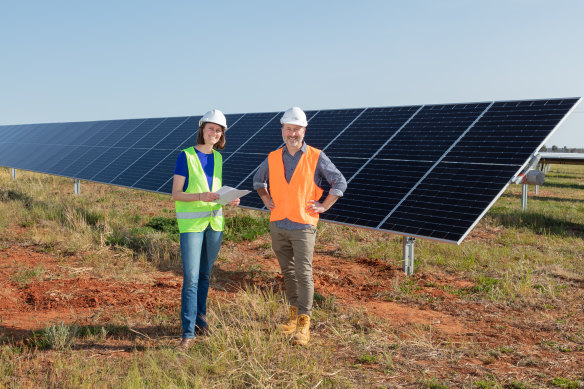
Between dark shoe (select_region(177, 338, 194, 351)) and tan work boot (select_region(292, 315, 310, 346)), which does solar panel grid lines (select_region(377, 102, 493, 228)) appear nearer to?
tan work boot (select_region(292, 315, 310, 346))

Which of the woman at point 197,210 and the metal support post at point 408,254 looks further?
the metal support post at point 408,254

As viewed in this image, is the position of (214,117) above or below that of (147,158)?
below

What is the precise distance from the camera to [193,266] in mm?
5672

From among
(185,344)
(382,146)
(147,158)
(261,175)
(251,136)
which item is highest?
(251,136)

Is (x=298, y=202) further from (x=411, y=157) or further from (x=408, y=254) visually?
(x=411, y=157)

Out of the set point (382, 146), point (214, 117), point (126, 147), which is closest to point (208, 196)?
point (214, 117)

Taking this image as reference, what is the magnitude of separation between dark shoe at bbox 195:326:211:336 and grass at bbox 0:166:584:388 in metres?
0.14

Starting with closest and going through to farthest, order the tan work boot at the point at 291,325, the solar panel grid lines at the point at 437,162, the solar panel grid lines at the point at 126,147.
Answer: the tan work boot at the point at 291,325
the solar panel grid lines at the point at 437,162
the solar panel grid lines at the point at 126,147

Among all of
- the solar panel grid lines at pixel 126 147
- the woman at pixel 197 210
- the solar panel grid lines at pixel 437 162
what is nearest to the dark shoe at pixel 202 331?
the woman at pixel 197 210

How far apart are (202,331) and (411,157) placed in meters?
5.20

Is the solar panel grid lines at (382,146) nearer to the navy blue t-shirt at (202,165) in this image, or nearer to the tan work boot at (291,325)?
the tan work boot at (291,325)

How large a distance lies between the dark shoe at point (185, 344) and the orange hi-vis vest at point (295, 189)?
5.29 ft

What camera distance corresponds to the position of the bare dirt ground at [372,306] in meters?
5.78

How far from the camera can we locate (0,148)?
29.3 metres
